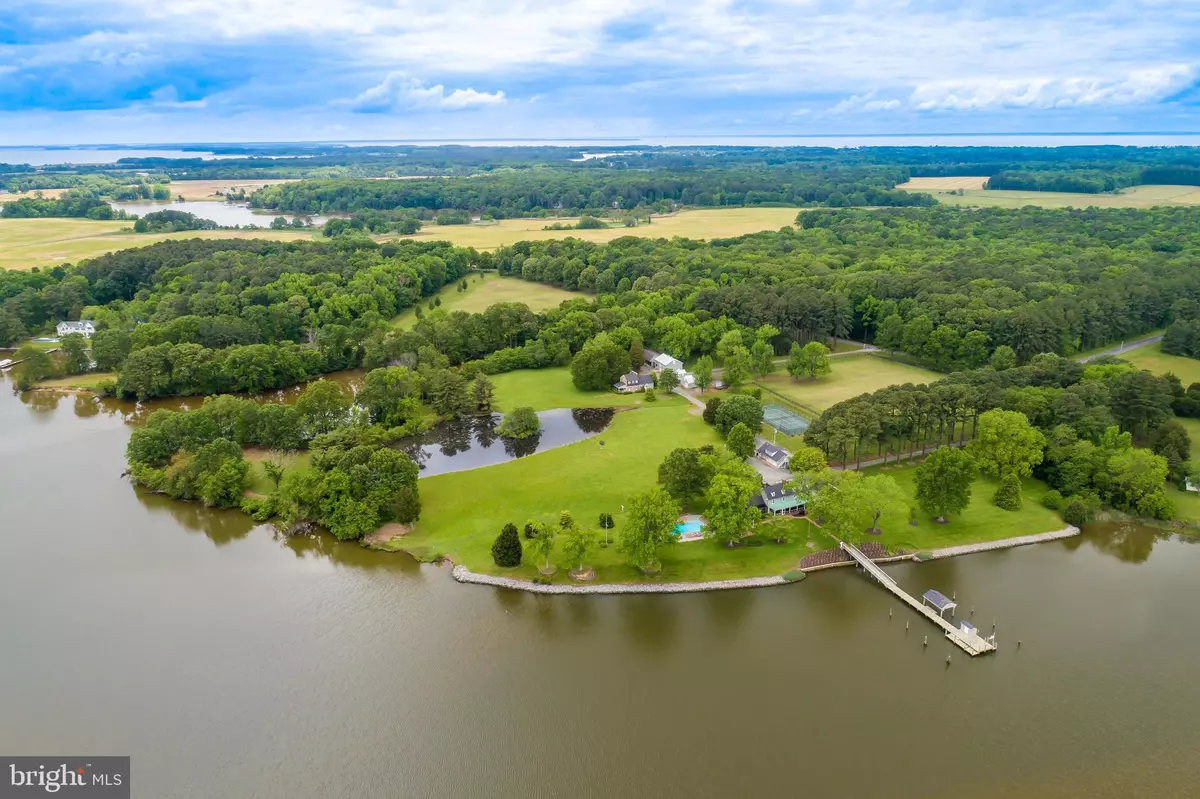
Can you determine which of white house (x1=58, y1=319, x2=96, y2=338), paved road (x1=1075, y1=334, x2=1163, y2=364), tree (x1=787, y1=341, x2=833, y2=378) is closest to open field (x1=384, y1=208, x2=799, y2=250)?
white house (x1=58, y1=319, x2=96, y2=338)

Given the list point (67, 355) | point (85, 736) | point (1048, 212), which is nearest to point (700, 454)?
point (85, 736)

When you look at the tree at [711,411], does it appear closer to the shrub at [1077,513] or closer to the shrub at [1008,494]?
the shrub at [1008,494]

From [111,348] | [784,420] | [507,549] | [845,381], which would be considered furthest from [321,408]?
[845,381]

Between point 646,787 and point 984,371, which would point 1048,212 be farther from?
point 646,787

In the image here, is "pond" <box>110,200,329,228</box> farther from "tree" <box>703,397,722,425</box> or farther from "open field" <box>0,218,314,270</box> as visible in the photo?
"tree" <box>703,397,722,425</box>

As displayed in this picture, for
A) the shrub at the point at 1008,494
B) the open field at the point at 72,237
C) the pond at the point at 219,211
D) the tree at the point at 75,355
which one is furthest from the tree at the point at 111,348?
the pond at the point at 219,211

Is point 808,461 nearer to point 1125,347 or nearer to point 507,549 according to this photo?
point 507,549
